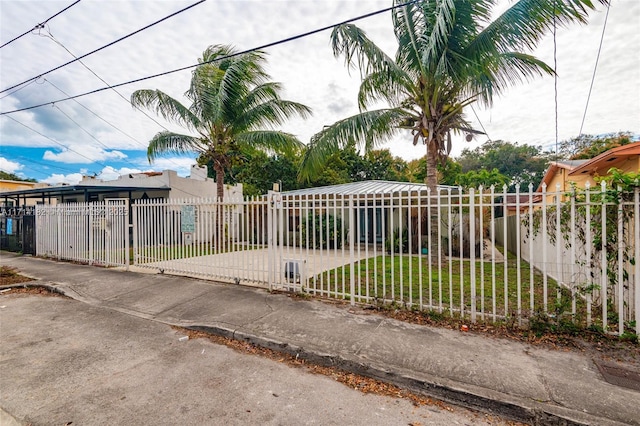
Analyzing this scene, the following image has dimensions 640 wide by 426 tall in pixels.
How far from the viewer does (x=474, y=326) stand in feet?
14.8

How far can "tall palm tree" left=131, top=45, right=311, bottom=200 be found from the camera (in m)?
11.1

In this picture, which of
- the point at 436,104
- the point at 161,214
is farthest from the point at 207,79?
the point at 436,104

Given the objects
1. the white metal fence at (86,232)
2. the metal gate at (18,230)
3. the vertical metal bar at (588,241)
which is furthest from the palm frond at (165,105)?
the vertical metal bar at (588,241)

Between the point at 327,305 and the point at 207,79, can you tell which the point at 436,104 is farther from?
the point at 207,79

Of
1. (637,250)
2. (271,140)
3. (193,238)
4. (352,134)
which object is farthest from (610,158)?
(193,238)

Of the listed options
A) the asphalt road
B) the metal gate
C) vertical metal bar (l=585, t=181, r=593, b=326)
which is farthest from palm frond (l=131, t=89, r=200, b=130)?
vertical metal bar (l=585, t=181, r=593, b=326)

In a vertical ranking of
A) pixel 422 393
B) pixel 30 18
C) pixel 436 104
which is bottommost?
pixel 422 393

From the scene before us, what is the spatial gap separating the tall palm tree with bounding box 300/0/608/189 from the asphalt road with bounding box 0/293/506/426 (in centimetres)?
586

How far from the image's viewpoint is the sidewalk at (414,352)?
9.29 ft

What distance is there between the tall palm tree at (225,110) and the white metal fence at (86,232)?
3.37 metres

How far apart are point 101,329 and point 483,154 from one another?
46824mm

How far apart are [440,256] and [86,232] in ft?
36.2

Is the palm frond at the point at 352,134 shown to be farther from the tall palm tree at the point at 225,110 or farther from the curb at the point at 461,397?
the curb at the point at 461,397

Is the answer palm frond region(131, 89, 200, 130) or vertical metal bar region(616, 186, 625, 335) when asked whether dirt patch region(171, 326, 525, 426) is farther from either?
palm frond region(131, 89, 200, 130)
